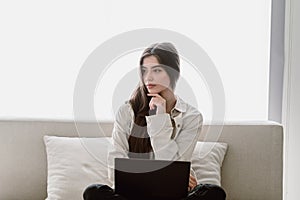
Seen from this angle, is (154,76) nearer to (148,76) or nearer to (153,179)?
(148,76)

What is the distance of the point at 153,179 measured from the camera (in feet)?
6.18

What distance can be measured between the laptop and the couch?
49 cm

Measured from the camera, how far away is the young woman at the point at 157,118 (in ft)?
6.75

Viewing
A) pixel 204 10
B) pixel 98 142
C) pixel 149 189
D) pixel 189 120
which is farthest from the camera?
pixel 204 10

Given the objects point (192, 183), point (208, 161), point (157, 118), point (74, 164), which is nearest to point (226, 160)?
point (208, 161)

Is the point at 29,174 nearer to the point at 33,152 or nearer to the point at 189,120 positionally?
the point at 33,152

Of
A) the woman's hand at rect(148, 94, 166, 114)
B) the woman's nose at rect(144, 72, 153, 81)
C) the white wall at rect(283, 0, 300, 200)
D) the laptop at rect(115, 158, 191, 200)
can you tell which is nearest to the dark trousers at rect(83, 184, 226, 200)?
the laptop at rect(115, 158, 191, 200)

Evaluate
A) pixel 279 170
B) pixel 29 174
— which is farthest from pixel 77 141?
pixel 279 170

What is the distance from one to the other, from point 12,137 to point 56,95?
418mm

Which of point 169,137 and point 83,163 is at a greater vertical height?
point 169,137

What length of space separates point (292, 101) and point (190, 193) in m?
0.91

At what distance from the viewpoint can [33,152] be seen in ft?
7.64

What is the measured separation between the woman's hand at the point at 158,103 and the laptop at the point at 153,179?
0.27m

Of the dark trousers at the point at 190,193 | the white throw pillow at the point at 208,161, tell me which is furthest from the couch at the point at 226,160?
the dark trousers at the point at 190,193
